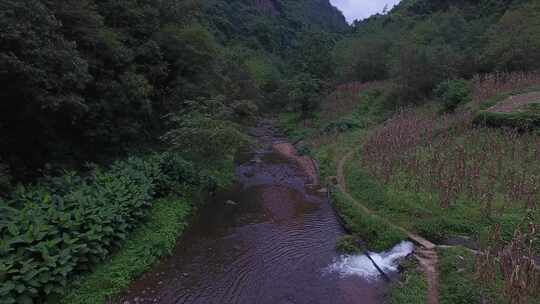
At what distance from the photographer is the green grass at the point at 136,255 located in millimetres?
7570

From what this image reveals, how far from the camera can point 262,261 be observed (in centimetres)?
924

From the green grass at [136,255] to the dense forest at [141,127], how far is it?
191mm

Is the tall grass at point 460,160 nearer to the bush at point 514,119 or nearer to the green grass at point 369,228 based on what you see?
the bush at point 514,119

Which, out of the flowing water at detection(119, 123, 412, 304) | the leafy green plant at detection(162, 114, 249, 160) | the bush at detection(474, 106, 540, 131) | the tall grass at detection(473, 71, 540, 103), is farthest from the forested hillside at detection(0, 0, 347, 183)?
the tall grass at detection(473, 71, 540, 103)

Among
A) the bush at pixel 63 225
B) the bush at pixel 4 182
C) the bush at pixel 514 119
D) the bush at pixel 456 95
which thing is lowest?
the bush at pixel 63 225

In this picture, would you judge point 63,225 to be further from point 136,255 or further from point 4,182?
point 4,182

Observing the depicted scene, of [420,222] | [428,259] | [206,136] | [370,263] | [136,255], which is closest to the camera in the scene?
[428,259]

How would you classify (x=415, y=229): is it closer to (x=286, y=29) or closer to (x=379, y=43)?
(x=379, y=43)

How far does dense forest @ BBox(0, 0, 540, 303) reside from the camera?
827cm

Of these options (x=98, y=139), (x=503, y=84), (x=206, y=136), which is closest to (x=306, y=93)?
(x=503, y=84)

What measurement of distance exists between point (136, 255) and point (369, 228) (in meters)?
6.32

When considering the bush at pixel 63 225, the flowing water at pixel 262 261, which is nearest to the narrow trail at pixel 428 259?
the flowing water at pixel 262 261

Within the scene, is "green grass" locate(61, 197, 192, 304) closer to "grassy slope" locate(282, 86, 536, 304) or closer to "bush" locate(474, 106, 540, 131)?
"grassy slope" locate(282, 86, 536, 304)

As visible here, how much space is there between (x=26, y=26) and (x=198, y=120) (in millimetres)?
5680
